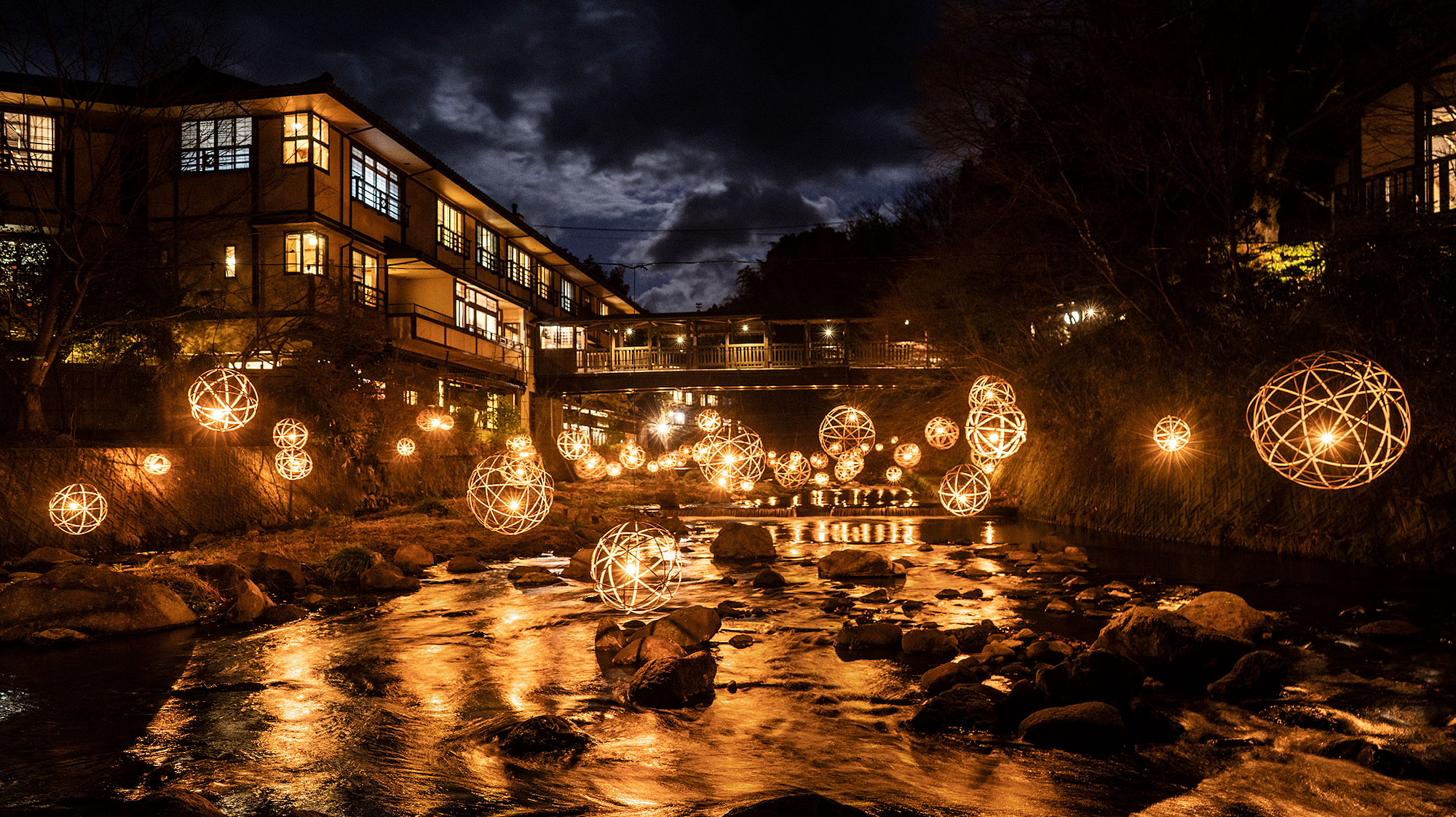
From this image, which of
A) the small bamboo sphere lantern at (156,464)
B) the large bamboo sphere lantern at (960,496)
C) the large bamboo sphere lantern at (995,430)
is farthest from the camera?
the large bamboo sphere lantern at (960,496)

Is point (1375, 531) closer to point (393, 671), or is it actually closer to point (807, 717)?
point (807, 717)

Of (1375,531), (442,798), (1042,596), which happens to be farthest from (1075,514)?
(442,798)

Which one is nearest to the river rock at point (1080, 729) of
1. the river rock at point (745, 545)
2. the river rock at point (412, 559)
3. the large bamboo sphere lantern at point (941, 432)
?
the river rock at point (745, 545)

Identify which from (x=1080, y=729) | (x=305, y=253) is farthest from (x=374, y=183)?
(x=1080, y=729)

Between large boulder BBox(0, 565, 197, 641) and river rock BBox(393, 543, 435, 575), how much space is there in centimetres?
457

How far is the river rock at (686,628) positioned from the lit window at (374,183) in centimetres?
2314

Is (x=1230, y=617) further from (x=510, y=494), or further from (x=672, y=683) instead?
(x=510, y=494)

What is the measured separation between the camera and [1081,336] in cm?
2389

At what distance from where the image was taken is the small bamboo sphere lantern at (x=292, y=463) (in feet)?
66.9

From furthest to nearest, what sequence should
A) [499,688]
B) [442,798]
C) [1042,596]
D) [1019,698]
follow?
[1042,596] < [499,688] < [1019,698] < [442,798]

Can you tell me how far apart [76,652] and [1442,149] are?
1051 inches

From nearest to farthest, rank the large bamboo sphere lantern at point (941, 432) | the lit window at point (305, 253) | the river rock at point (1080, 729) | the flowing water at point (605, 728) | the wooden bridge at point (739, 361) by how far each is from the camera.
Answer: the flowing water at point (605, 728), the river rock at point (1080, 729), the large bamboo sphere lantern at point (941, 432), the lit window at point (305, 253), the wooden bridge at point (739, 361)

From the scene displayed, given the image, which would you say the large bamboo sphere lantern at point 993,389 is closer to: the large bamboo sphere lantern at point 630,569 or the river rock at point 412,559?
the large bamboo sphere lantern at point 630,569

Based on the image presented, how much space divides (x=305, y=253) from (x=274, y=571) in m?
15.3
